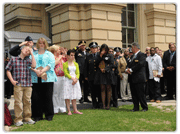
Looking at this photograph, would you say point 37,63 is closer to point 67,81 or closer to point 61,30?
point 67,81

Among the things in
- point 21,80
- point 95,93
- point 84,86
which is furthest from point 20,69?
point 84,86

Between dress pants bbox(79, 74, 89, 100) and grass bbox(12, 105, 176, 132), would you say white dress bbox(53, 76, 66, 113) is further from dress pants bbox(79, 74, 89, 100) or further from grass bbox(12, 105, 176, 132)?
dress pants bbox(79, 74, 89, 100)

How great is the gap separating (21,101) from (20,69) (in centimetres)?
68

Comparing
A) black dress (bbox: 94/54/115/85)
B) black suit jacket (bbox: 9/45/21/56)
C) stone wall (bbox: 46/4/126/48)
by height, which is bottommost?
black dress (bbox: 94/54/115/85)

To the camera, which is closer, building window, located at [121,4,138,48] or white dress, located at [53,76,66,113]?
white dress, located at [53,76,66,113]

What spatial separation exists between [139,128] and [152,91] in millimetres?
4265

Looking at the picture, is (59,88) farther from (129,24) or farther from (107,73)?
(129,24)

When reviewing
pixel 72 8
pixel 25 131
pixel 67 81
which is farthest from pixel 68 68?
pixel 72 8

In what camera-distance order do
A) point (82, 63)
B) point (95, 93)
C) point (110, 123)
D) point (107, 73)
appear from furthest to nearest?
1. point (82, 63)
2. point (95, 93)
3. point (107, 73)
4. point (110, 123)

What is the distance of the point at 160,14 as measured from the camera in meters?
Result: 13.6

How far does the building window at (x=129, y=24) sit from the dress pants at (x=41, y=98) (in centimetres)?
867

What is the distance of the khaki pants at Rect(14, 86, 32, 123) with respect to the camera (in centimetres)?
495

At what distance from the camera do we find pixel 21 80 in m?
4.99

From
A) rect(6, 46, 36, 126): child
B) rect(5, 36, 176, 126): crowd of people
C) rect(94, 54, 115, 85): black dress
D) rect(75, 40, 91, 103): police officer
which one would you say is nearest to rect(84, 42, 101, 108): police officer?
rect(5, 36, 176, 126): crowd of people
